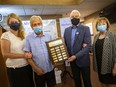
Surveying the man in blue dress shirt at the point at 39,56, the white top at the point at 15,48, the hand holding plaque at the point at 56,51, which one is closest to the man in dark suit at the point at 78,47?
the hand holding plaque at the point at 56,51

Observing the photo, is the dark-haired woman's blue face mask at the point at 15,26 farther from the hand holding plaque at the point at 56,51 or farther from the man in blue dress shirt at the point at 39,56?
the hand holding plaque at the point at 56,51

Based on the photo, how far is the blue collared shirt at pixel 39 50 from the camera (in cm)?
203

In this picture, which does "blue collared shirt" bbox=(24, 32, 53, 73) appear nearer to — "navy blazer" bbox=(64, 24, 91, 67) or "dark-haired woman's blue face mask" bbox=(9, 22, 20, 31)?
"dark-haired woman's blue face mask" bbox=(9, 22, 20, 31)

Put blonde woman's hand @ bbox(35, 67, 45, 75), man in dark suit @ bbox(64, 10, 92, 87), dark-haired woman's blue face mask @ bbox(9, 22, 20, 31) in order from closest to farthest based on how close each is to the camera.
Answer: blonde woman's hand @ bbox(35, 67, 45, 75) < dark-haired woman's blue face mask @ bbox(9, 22, 20, 31) < man in dark suit @ bbox(64, 10, 92, 87)

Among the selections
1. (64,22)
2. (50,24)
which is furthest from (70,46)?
(50,24)

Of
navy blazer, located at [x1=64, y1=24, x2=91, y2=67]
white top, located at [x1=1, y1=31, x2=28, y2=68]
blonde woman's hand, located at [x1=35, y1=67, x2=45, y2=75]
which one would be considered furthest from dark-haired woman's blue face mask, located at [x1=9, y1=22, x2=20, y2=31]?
navy blazer, located at [x1=64, y1=24, x2=91, y2=67]

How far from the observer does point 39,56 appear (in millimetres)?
2027

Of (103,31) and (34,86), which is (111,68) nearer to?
(103,31)

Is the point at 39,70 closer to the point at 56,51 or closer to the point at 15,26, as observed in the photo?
the point at 56,51

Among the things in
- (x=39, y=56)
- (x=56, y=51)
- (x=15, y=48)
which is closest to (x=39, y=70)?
(x=39, y=56)

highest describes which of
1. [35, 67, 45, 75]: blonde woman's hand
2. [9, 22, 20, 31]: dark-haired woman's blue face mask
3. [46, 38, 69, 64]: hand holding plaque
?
[9, 22, 20, 31]: dark-haired woman's blue face mask

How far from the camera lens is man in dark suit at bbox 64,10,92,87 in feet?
7.44

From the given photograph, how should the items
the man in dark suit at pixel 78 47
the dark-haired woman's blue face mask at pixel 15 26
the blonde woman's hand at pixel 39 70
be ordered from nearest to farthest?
the blonde woman's hand at pixel 39 70, the dark-haired woman's blue face mask at pixel 15 26, the man in dark suit at pixel 78 47

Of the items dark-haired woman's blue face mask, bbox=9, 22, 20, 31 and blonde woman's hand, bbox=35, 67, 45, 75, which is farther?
dark-haired woman's blue face mask, bbox=9, 22, 20, 31
